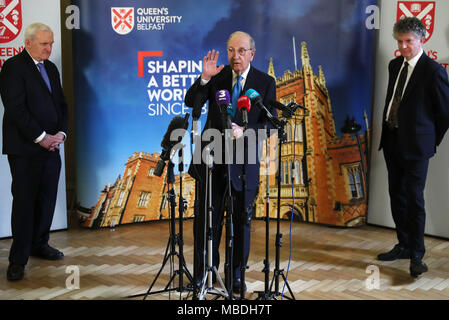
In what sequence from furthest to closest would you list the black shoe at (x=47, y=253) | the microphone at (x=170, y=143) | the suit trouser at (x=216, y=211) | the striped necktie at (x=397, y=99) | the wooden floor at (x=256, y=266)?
the black shoe at (x=47, y=253)
the striped necktie at (x=397, y=99)
the wooden floor at (x=256, y=266)
the suit trouser at (x=216, y=211)
the microphone at (x=170, y=143)

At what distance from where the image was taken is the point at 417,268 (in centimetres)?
376

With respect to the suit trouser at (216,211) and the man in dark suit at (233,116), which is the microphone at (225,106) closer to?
the man in dark suit at (233,116)

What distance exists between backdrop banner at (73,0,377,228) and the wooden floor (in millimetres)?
298

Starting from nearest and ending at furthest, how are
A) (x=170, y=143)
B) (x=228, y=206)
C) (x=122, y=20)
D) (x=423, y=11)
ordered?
(x=228, y=206) < (x=170, y=143) < (x=423, y=11) < (x=122, y=20)

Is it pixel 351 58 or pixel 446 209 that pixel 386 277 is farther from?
pixel 351 58

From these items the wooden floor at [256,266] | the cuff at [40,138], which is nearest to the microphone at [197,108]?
the wooden floor at [256,266]

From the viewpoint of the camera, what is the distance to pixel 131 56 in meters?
4.75

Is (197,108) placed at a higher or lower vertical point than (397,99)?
lower

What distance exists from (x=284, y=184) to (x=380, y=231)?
0.95m

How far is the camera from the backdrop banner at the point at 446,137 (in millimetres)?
4527

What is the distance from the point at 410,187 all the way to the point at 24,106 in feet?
8.97

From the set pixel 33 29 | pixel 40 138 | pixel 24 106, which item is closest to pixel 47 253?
pixel 40 138

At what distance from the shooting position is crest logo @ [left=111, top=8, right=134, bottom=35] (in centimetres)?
465

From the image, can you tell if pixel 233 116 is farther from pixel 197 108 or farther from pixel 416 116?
pixel 416 116
